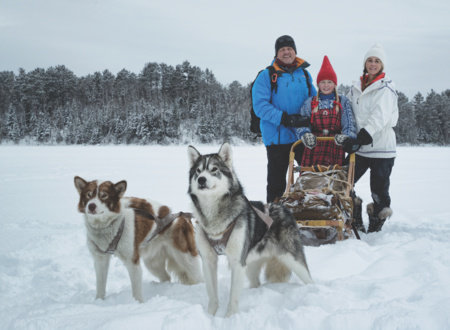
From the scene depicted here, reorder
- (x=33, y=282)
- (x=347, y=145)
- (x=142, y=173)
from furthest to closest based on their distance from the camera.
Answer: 1. (x=142, y=173)
2. (x=347, y=145)
3. (x=33, y=282)

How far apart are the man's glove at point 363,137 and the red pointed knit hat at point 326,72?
78cm

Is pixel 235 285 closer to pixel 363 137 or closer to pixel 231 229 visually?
pixel 231 229

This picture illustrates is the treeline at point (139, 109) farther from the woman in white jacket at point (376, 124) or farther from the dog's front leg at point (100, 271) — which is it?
the dog's front leg at point (100, 271)

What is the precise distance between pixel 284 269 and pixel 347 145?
6.40 feet

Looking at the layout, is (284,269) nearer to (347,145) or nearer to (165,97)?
(347,145)

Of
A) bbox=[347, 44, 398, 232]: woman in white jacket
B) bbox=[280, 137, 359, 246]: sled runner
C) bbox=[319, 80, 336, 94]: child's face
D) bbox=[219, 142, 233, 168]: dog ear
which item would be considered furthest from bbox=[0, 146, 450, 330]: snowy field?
bbox=[319, 80, 336, 94]: child's face

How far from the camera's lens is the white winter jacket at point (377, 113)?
4.55 metres

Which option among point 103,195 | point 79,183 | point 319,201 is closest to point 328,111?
point 319,201

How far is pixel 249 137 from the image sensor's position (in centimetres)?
5325

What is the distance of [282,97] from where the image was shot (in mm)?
4762

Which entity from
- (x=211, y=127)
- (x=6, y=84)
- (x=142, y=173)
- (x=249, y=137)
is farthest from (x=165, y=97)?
(x=142, y=173)

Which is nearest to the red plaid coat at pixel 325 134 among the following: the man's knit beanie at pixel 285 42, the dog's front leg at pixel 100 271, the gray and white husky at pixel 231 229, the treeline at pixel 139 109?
the man's knit beanie at pixel 285 42

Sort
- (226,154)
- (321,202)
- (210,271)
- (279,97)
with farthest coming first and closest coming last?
(279,97) < (321,202) < (226,154) < (210,271)

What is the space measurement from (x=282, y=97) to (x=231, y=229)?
2.65 metres
